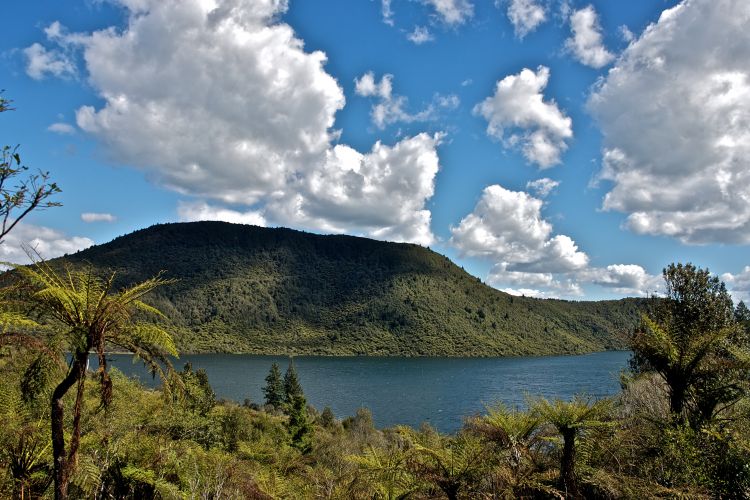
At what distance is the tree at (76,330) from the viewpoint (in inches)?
182

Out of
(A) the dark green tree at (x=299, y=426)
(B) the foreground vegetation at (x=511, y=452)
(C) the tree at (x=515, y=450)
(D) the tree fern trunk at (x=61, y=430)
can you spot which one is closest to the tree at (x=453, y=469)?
(B) the foreground vegetation at (x=511, y=452)

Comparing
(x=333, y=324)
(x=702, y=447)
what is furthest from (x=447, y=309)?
(x=702, y=447)

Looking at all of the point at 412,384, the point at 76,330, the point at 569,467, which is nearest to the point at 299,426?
the point at 569,467

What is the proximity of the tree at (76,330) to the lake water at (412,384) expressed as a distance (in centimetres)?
4572

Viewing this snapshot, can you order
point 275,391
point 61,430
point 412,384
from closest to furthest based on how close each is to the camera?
point 61,430
point 275,391
point 412,384

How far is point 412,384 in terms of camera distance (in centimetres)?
9050

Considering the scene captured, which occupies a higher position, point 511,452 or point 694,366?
point 694,366

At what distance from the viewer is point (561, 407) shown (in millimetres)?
6418

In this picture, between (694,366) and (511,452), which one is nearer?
(511,452)

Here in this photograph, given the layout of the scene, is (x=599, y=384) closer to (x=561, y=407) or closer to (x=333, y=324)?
(x=561, y=407)

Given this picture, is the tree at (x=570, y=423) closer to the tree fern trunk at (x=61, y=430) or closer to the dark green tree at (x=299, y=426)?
the tree fern trunk at (x=61, y=430)

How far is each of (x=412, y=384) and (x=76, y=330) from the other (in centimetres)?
8998

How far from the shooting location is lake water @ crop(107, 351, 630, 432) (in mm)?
64250

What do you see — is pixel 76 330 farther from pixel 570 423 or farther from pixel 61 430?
pixel 570 423
